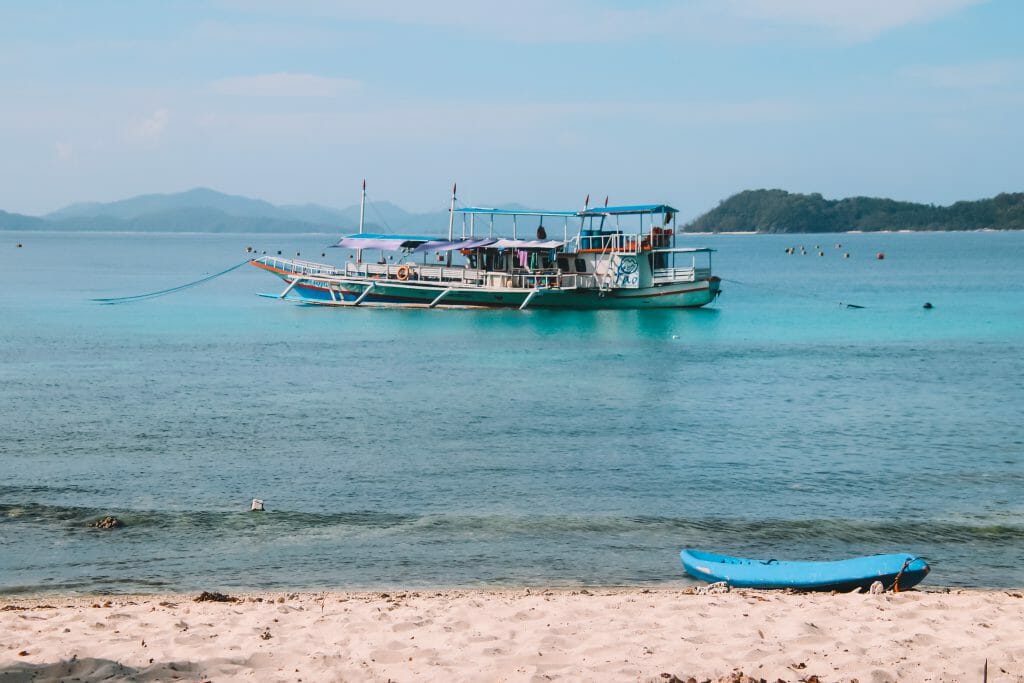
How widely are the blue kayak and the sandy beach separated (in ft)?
1.68

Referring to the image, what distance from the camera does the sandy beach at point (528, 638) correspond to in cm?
959

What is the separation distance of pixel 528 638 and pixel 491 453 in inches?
532

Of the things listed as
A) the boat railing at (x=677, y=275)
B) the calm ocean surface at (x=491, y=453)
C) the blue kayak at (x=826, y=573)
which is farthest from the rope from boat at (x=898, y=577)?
the boat railing at (x=677, y=275)

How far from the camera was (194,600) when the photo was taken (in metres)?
13.4

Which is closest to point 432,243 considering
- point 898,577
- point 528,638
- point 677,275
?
point 677,275

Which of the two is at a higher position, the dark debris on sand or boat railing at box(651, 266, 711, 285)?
boat railing at box(651, 266, 711, 285)

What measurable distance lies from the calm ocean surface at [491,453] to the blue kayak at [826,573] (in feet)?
3.96

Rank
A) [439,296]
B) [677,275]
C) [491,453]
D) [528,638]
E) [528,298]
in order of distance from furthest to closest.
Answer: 1. [677,275]
2. [439,296]
3. [528,298]
4. [491,453]
5. [528,638]

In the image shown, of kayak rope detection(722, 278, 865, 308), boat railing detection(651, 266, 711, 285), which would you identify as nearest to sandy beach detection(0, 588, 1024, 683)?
boat railing detection(651, 266, 711, 285)

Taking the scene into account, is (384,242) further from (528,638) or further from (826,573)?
(528,638)

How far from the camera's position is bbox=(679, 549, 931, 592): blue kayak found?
13.6 metres

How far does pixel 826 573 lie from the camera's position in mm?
13789

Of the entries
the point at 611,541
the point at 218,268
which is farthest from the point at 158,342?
the point at 218,268

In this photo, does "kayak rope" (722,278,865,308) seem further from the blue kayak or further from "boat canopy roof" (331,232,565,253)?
the blue kayak
